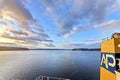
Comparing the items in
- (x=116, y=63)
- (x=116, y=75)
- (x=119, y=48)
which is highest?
(x=119, y=48)

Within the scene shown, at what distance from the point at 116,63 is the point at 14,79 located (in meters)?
33.7

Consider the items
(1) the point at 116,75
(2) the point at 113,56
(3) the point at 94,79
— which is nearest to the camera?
(1) the point at 116,75

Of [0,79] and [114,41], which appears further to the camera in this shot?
[0,79]

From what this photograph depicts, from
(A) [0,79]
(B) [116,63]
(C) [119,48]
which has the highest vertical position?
(C) [119,48]

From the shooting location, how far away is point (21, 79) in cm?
3412

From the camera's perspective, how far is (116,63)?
6.59 meters

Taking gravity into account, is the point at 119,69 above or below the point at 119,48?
below

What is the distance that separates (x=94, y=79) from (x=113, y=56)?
29544 mm

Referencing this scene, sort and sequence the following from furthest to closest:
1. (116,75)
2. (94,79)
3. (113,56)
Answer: (94,79) < (113,56) < (116,75)

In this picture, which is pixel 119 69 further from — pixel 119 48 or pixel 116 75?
pixel 119 48

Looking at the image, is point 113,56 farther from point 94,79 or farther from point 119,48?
point 94,79

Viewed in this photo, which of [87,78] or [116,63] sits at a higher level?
[116,63]

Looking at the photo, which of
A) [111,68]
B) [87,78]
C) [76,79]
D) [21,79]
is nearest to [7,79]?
[21,79]

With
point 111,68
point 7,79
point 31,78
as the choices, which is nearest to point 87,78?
point 31,78
